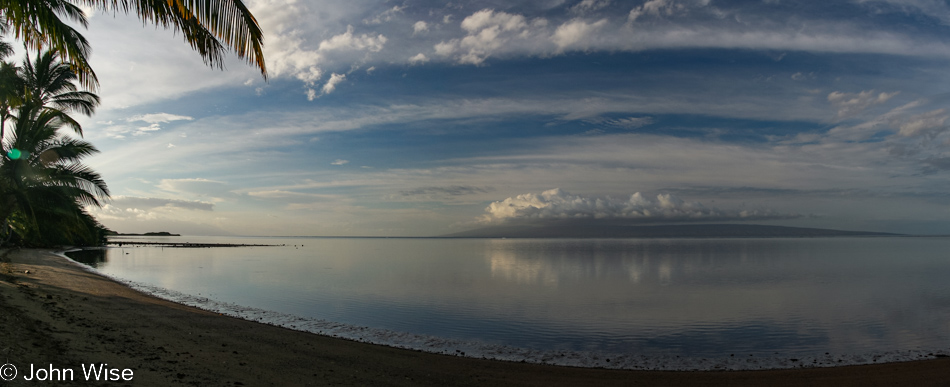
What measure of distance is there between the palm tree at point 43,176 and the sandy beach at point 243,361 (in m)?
8.28

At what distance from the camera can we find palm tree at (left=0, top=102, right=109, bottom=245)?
2103 centimetres

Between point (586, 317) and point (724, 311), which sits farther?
point (724, 311)

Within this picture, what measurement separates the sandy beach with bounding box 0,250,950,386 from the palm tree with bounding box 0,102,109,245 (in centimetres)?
828

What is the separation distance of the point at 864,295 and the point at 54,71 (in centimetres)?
5493

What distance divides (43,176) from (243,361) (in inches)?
757

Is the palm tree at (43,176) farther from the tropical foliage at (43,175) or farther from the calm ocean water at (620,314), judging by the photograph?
the calm ocean water at (620,314)

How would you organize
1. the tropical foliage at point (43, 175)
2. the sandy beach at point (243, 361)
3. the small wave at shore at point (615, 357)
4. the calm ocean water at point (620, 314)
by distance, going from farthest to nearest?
1. the tropical foliage at point (43, 175)
2. the calm ocean water at point (620, 314)
3. the small wave at shore at point (615, 357)
4. the sandy beach at point (243, 361)

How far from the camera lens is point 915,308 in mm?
23969

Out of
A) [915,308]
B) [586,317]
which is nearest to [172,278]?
[586,317]

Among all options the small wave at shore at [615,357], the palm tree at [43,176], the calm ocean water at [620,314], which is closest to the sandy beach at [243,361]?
the small wave at shore at [615,357]

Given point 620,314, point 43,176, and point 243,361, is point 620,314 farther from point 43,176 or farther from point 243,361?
point 43,176

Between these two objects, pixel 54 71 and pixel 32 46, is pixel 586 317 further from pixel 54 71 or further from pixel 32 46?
pixel 54 71

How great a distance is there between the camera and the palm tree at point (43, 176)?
2103 cm

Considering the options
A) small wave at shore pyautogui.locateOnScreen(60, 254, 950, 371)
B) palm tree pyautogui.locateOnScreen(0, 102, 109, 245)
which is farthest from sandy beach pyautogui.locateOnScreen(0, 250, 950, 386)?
palm tree pyautogui.locateOnScreen(0, 102, 109, 245)
